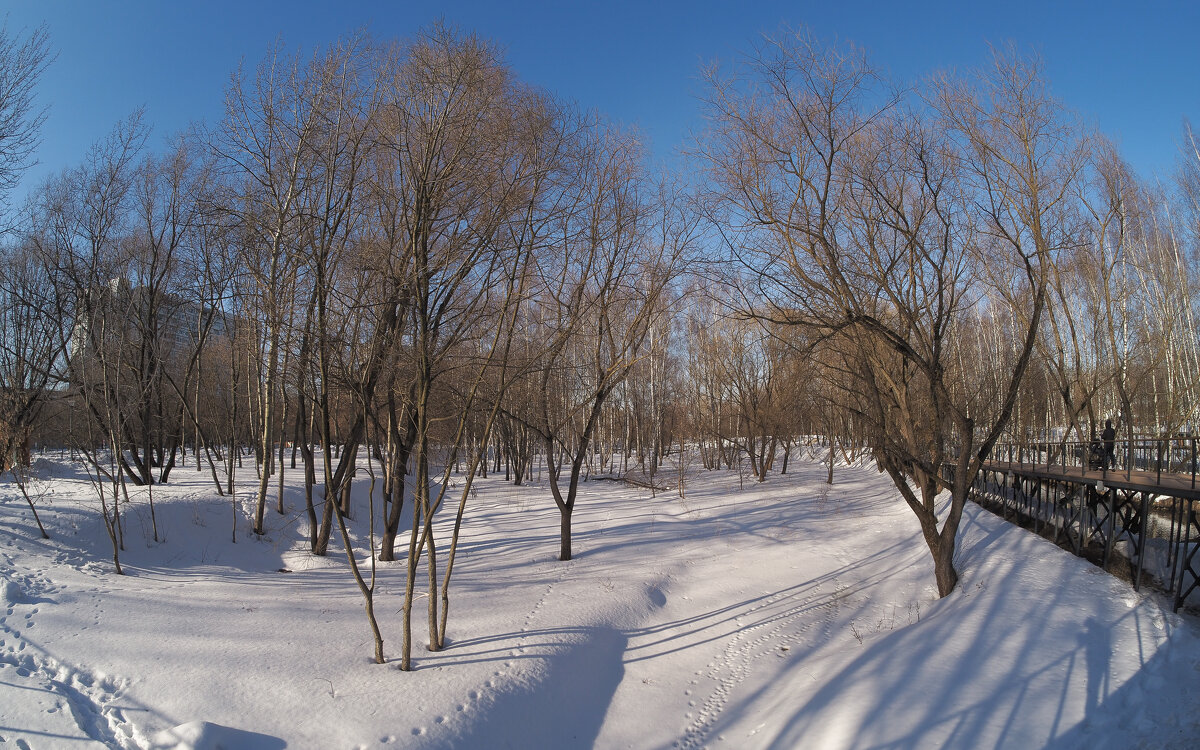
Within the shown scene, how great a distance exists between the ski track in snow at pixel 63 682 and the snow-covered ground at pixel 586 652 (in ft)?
0.07

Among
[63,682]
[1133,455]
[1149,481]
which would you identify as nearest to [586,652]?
[63,682]

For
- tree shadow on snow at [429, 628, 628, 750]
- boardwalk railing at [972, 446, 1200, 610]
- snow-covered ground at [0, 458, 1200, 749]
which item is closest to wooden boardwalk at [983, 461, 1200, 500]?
boardwalk railing at [972, 446, 1200, 610]

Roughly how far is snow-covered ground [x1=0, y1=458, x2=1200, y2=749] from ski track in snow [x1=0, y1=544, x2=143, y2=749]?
0.02m

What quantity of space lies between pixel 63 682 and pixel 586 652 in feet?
15.3

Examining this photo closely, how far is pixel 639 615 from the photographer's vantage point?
27.6ft

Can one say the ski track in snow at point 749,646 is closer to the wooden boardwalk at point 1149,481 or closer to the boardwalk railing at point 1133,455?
the wooden boardwalk at point 1149,481

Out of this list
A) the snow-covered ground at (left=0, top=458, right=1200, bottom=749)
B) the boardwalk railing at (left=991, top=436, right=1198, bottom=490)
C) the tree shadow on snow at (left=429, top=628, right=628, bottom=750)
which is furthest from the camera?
the boardwalk railing at (left=991, top=436, right=1198, bottom=490)

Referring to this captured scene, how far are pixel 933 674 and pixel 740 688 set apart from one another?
194 cm

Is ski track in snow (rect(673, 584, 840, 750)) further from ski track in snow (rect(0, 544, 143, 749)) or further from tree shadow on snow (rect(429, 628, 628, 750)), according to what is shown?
ski track in snow (rect(0, 544, 143, 749))

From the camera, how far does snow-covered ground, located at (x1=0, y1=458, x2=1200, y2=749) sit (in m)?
4.57

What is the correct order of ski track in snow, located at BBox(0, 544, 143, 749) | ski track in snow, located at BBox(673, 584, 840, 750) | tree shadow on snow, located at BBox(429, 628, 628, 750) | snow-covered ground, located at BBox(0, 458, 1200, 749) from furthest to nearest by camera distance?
ski track in snow, located at BBox(673, 584, 840, 750)
tree shadow on snow, located at BBox(429, 628, 628, 750)
snow-covered ground, located at BBox(0, 458, 1200, 749)
ski track in snow, located at BBox(0, 544, 143, 749)

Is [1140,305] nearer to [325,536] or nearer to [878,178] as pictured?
[878,178]

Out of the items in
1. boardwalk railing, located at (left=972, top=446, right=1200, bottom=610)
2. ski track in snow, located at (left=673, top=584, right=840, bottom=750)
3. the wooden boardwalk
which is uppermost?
the wooden boardwalk

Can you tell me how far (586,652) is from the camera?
6820mm
